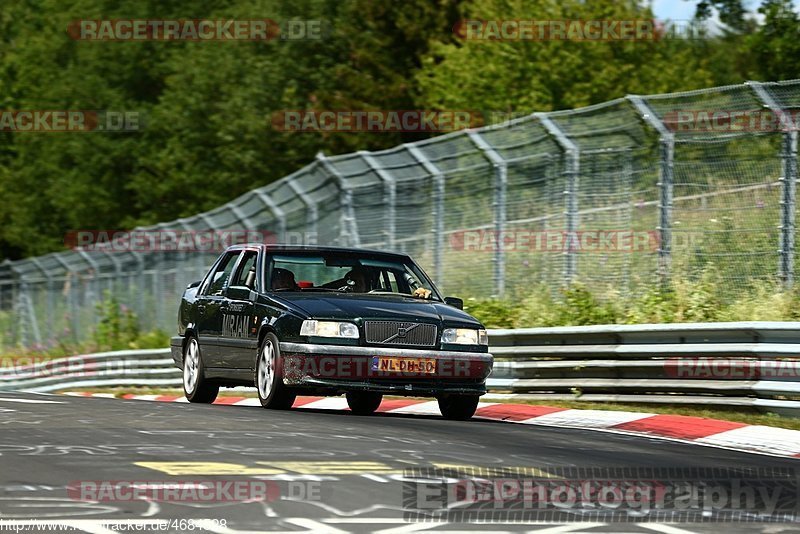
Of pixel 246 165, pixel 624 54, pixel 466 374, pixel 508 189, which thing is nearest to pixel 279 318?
pixel 466 374

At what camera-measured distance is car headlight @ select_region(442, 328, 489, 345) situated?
13.1 meters

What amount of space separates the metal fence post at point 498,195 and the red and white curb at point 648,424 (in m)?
3.43

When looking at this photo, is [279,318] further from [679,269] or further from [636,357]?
[679,269]

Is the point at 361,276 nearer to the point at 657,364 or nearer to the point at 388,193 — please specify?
the point at 657,364

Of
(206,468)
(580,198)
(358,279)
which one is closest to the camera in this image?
(206,468)

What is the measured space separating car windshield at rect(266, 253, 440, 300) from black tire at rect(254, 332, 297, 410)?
74cm

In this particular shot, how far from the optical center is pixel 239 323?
550 inches

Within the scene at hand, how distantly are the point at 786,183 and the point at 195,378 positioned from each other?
20.4ft

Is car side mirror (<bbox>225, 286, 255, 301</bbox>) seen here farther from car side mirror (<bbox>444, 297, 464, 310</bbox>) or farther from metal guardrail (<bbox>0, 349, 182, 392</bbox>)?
metal guardrail (<bbox>0, 349, 182, 392</bbox>)

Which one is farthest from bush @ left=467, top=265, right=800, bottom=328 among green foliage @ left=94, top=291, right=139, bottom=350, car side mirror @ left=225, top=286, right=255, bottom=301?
green foliage @ left=94, top=291, right=139, bottom=350

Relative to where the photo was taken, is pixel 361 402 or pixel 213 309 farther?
pixel 213 309

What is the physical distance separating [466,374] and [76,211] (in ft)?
185

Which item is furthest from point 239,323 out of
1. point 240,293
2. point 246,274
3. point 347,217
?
point 347,217

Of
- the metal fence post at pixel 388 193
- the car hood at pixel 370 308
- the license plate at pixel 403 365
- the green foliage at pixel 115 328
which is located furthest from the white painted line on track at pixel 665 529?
the green foliage at pixel 115 328
